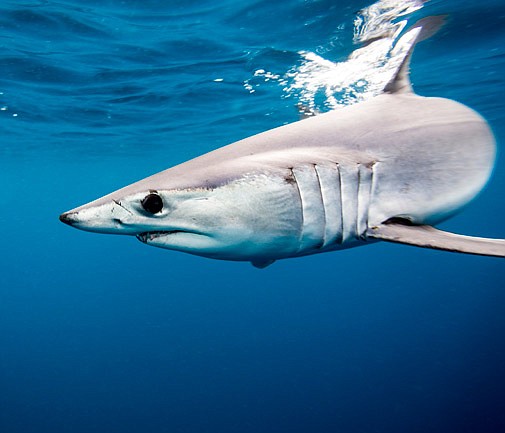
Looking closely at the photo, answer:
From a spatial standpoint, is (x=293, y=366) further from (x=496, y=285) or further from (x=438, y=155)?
(x=496, y=285)

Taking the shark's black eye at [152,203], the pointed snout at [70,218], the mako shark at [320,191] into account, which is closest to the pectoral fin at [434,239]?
the mako shark at [320,191]

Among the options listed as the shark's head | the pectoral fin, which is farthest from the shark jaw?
the pectoral fin

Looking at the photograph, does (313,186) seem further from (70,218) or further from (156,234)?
(70,218)

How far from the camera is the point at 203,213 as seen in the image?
207 cm

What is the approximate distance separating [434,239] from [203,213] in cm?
122

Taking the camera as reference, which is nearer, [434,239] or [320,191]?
[434,239]

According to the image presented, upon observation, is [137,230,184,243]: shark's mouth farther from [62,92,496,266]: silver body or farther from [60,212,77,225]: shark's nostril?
[60,212,77,225]: shark's nostril

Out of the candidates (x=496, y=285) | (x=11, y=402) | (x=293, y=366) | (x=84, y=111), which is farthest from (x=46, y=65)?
(x=496, y=285)

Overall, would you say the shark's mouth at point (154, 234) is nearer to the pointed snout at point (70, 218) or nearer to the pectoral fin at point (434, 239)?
the pointed snout at point (70, 218)

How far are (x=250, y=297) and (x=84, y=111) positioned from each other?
3856 cm

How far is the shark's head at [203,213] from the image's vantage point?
2.02 meters

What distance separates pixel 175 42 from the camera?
33.7 ft

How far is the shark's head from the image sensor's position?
2.02 meters

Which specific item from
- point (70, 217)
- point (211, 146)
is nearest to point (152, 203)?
point (70, 217)
